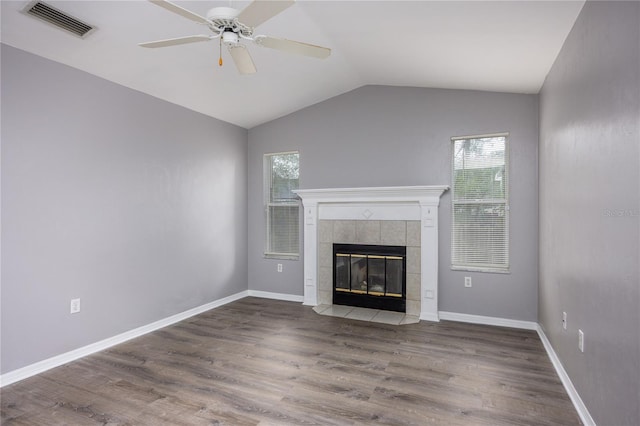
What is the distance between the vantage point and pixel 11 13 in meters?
2.34

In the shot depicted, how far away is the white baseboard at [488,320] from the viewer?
12.7ft

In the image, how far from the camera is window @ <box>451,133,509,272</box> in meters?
4.02

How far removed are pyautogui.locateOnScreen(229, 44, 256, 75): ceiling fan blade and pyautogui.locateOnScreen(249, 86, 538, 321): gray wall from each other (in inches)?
94.6

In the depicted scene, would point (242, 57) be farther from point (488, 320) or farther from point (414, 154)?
point (488, 320)

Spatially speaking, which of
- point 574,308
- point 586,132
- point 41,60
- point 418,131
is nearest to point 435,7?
point 586,132

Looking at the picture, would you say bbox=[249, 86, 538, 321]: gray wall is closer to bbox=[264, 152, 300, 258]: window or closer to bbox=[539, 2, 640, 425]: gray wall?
bbox=[264, 152, 300, 258]: window

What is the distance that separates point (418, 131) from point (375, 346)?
8.49 feet

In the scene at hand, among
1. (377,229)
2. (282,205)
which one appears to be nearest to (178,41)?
(377,229)

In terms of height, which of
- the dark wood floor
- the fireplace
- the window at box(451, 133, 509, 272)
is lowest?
the dark wood floor

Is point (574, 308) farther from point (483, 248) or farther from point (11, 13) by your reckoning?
point (11, 13)

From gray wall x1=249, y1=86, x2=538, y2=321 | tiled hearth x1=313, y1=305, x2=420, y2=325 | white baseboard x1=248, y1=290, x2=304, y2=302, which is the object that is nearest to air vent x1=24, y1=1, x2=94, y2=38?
gray wall x1=249, y1=86, x2=538, y2=321

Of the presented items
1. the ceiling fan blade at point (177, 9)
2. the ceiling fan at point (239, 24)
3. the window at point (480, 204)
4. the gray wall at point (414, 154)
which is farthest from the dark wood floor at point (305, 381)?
the ceiling fan blade at point (177, 9)

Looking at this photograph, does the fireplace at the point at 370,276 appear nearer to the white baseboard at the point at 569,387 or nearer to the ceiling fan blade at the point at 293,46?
the white baseboard at the point at 569,387

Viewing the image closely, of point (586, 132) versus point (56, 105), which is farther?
point (56, 105)
